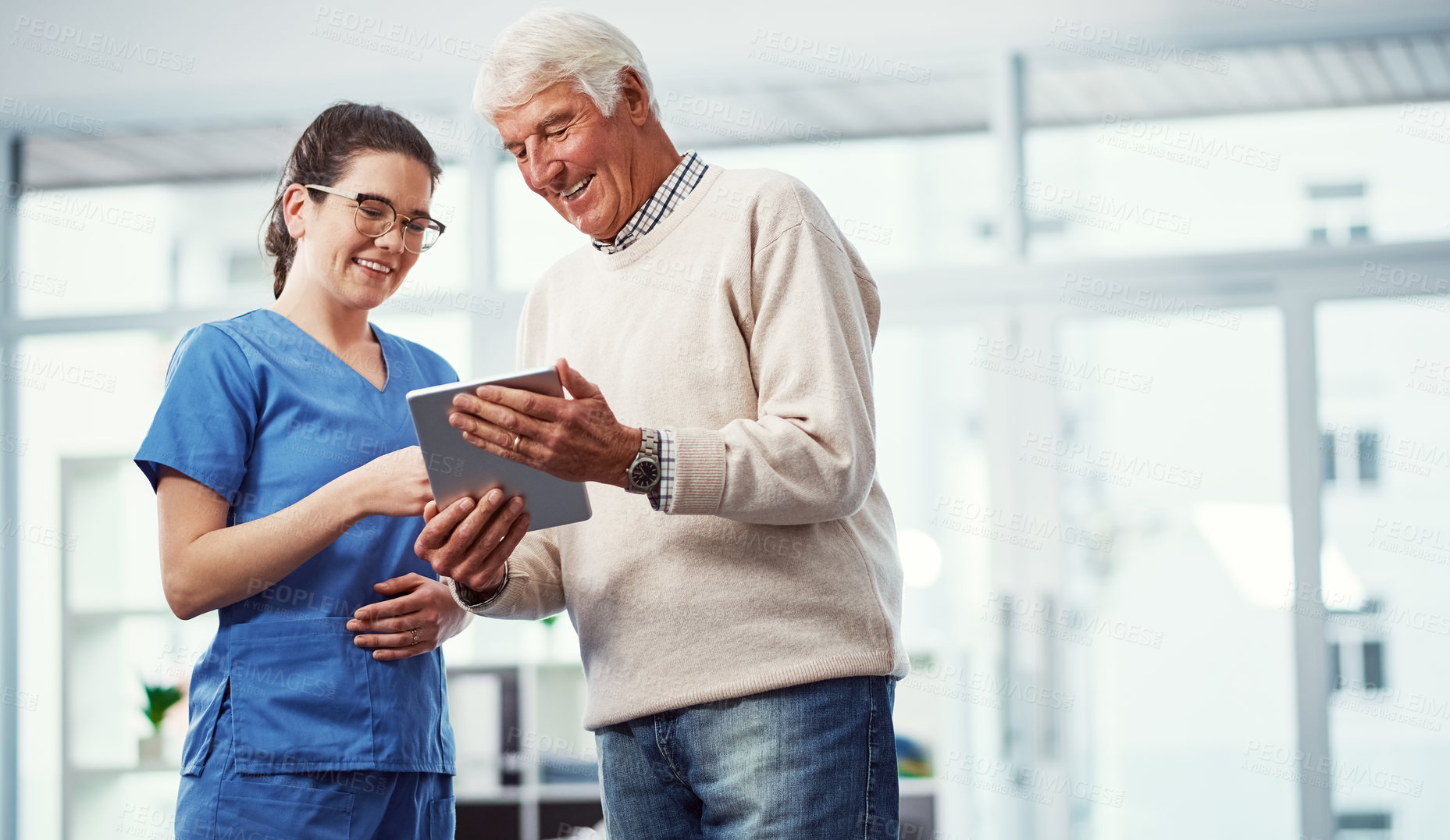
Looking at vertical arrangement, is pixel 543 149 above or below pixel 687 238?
above

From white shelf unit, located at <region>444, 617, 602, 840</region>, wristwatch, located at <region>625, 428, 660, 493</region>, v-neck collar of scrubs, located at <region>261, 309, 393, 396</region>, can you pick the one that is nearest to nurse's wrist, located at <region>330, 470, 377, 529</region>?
v-neck collar of scrubs, located at <region>261, 309, 393, 396</region>

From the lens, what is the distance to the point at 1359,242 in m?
3.54

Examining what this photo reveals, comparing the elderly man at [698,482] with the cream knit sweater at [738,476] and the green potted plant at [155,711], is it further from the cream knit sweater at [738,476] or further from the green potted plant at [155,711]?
the green potted plant at [155,711]

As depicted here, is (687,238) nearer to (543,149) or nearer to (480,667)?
(543,149)

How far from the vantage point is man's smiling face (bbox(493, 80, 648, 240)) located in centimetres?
135

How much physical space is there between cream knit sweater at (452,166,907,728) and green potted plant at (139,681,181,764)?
280 centimetres

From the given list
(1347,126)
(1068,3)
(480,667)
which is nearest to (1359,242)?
(1347,126)

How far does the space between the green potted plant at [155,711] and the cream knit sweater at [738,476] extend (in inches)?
110

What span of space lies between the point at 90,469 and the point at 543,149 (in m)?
3.18

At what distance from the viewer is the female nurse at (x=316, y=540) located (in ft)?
4.24

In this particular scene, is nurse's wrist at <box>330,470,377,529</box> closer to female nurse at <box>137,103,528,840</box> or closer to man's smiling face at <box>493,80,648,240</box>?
female nurse at <box>137,103,528,840</box>

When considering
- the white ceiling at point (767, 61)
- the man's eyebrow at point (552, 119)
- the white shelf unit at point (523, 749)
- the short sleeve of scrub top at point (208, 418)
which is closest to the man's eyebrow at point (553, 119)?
the man's eyebrow at point (552, 119)

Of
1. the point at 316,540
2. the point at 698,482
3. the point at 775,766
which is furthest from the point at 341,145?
the point at 775,766

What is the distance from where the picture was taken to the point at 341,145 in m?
1.47
